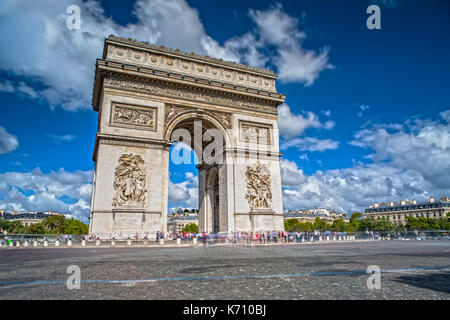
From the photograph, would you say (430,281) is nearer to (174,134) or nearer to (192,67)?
(192,67)

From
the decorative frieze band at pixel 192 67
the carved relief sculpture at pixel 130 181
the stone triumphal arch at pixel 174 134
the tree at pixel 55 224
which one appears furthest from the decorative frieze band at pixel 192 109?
the tree at pixel 55 224

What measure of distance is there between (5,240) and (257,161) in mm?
18664

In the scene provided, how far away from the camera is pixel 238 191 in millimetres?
23609

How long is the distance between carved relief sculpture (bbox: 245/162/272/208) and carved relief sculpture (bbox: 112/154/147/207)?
8053 mm

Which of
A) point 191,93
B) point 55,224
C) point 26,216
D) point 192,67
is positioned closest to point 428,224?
point 191,93

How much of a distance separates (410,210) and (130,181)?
8881 cm

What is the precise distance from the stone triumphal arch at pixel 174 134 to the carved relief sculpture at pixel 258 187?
0.08 meters

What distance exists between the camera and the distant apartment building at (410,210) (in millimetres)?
80875

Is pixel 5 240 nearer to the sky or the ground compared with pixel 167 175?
nearer to the ground

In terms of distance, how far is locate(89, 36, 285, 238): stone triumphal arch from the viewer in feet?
65.5

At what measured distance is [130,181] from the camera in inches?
794

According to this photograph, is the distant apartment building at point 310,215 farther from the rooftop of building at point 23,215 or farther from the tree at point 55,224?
the rooftop of building at point 23,215
